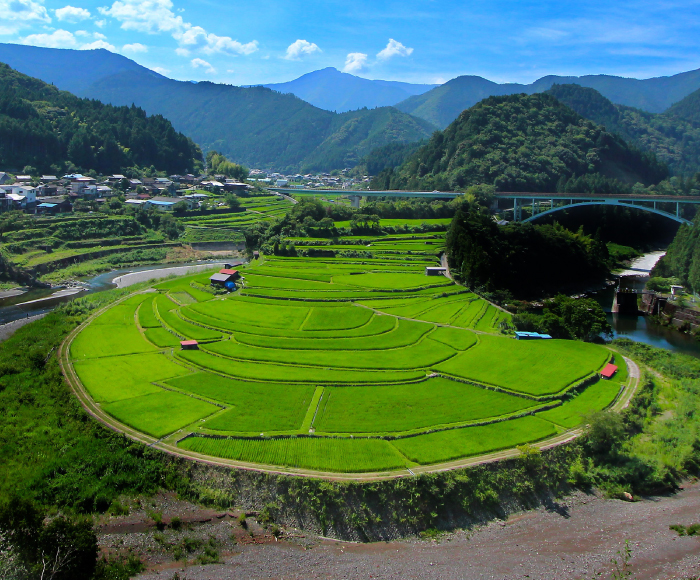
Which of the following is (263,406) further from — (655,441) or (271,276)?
(271,276)

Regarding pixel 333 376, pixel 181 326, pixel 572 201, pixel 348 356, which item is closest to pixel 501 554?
pixel 333 376

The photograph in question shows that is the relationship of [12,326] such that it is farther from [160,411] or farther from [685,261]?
[685,261]

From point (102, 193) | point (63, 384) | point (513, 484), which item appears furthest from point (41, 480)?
point (102, 193)

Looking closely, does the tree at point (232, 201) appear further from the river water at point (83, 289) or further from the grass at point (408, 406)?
the grass at point (408, 406)

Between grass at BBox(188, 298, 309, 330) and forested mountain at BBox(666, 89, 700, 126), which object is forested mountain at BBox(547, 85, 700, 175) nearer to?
forested mountain at BBox(666, 89, 700, 126)

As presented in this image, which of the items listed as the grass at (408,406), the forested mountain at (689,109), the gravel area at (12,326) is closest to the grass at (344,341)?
the grass at (408,406)

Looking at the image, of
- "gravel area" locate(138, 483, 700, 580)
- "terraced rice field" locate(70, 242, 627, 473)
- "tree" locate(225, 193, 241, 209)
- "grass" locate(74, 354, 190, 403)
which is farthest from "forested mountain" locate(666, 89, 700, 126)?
"grass" locate(74, 354, 190, 403)

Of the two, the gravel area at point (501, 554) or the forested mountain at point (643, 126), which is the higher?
the forested mountain at point (643, 126)
